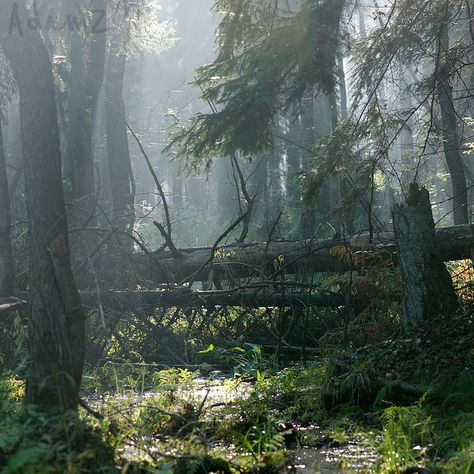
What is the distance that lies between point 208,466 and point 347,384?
2.77 metres

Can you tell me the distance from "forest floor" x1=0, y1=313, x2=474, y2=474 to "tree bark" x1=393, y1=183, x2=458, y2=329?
1.31 ft

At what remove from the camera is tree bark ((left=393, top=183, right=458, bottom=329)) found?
8969 mm

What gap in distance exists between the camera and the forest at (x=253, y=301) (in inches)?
210

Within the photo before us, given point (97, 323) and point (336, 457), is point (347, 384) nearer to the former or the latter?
point (336, 457)

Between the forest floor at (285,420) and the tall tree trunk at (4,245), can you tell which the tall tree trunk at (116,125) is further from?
the forest floor at (285,420)

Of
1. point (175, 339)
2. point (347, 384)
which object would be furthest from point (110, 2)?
point (347, 384)

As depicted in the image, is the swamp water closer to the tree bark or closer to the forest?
the forest

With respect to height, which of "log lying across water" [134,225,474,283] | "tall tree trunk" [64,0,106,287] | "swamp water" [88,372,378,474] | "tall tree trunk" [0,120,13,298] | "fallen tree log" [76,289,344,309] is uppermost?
"tall tree trunk" [64,0,106,287]

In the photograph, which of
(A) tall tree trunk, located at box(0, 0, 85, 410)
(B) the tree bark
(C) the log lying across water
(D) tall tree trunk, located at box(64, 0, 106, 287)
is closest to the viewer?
(A) tall tree trunk, located at box(0, 0, 85, 410)

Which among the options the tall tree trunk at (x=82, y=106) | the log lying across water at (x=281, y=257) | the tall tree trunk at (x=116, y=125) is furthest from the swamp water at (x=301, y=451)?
the tall tree trunk at (x=116, y=125)

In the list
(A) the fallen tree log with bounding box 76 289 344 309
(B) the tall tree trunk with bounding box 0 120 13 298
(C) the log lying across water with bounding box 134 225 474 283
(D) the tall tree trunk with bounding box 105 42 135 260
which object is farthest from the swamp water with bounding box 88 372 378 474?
(D) the tall tree trunk with bounding box 105 42 135 260

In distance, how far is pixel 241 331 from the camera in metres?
12.0

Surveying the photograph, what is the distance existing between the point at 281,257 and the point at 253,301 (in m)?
1.39

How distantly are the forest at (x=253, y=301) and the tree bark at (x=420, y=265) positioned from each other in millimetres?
23
